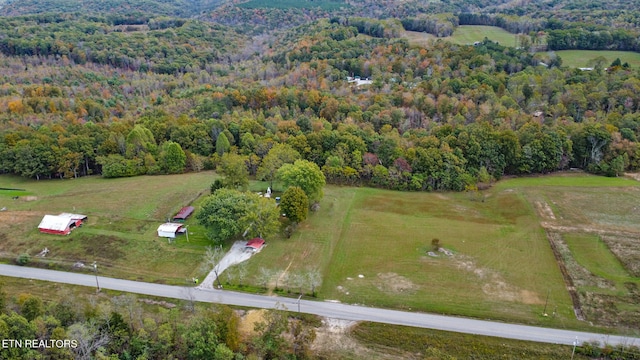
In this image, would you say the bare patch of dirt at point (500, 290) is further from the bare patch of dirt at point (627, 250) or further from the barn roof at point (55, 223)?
the barn roof at point (55, 223)

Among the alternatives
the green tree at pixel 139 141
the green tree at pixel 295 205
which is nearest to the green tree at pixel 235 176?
the green tree at pixel 295 205

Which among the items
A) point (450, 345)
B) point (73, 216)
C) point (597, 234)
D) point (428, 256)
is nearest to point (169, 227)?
point (73, 216)

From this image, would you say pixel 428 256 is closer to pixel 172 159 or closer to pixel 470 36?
pixel 172 159

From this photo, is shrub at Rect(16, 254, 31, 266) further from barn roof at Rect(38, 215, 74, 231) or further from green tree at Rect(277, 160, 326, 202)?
green tree at Rect(277, 160, 326, 202)

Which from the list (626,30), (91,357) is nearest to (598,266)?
→ (91,357)

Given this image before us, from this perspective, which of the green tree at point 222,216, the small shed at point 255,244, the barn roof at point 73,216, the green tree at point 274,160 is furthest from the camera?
the green tree at point 274,160
